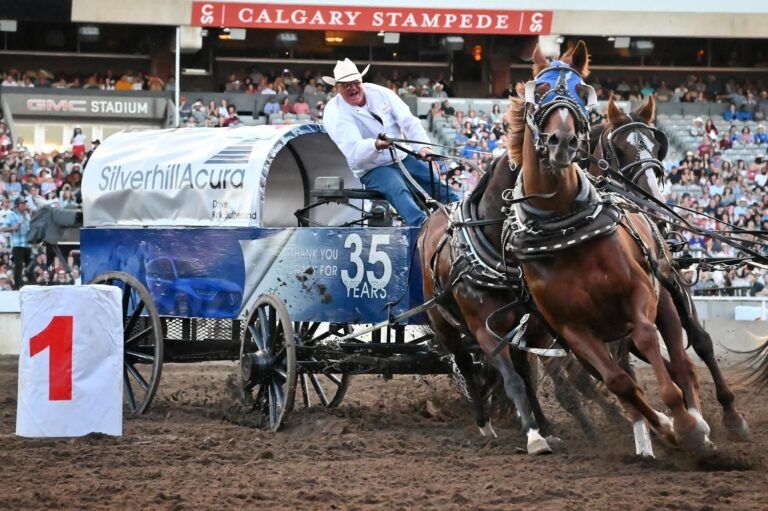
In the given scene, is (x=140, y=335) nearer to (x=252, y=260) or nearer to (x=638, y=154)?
(x=252, y=260)

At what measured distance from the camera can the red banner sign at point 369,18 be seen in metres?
31.6

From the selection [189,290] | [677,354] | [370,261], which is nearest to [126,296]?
[189,290]

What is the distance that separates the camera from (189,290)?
9.79 m

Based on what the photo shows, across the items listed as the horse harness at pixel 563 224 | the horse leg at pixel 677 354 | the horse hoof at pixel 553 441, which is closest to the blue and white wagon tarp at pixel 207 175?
the horse hoof at pixel 553 441

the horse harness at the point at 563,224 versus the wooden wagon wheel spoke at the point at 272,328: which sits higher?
the horse harness at the point at 563,224

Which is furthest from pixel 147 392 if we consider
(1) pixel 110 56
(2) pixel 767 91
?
(2) pixel 767 91

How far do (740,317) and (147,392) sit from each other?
29.3 ft

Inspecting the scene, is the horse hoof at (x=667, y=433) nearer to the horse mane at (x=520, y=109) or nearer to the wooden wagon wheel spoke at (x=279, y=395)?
the horse mane at (x=520, y=109)

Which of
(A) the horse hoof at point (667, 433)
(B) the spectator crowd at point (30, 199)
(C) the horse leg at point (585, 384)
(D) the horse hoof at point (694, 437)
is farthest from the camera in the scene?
(B) the spectator crowd at point (30, 199)

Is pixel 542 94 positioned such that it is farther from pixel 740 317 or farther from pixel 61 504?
pixel 740 317

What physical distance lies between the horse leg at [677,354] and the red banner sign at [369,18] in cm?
2562

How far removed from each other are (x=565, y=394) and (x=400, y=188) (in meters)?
1.92

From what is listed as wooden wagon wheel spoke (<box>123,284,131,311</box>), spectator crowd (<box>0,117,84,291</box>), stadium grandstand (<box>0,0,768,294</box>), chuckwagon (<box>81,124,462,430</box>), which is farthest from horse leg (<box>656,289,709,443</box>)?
stadium grandstand (<box>0,0,768,294</box>)

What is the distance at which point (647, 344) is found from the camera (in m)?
6.28
